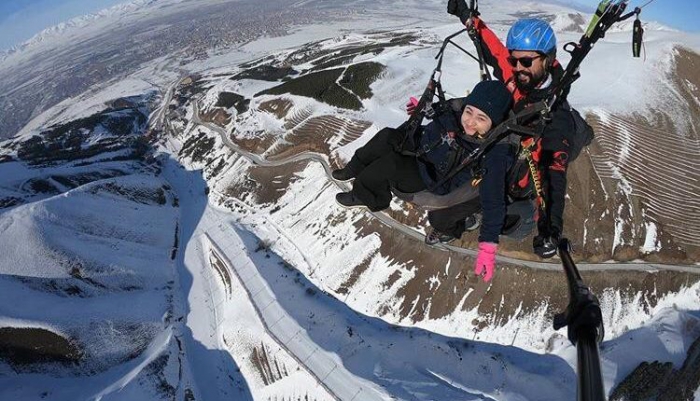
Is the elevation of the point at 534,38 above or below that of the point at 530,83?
above

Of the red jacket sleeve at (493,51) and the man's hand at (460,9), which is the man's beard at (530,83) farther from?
the man's hand at (460,9)

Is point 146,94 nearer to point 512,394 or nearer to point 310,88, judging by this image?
point 310,88

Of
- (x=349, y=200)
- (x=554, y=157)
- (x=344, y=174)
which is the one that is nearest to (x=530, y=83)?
(x=554, y=157)

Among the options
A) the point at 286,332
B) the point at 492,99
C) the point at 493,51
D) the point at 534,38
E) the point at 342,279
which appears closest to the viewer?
the point at 492,99

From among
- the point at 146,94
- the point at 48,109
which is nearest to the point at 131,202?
the point at 146,94

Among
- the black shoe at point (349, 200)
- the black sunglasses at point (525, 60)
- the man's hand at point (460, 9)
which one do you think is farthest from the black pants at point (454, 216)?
the man's hand at point (460, 9)

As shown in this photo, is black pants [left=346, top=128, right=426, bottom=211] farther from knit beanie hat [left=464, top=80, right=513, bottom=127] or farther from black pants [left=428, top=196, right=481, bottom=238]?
knit beanie hat [left=464, top=80, right=513, bottom=127]

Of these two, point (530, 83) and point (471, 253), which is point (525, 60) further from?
point (471, 253)
